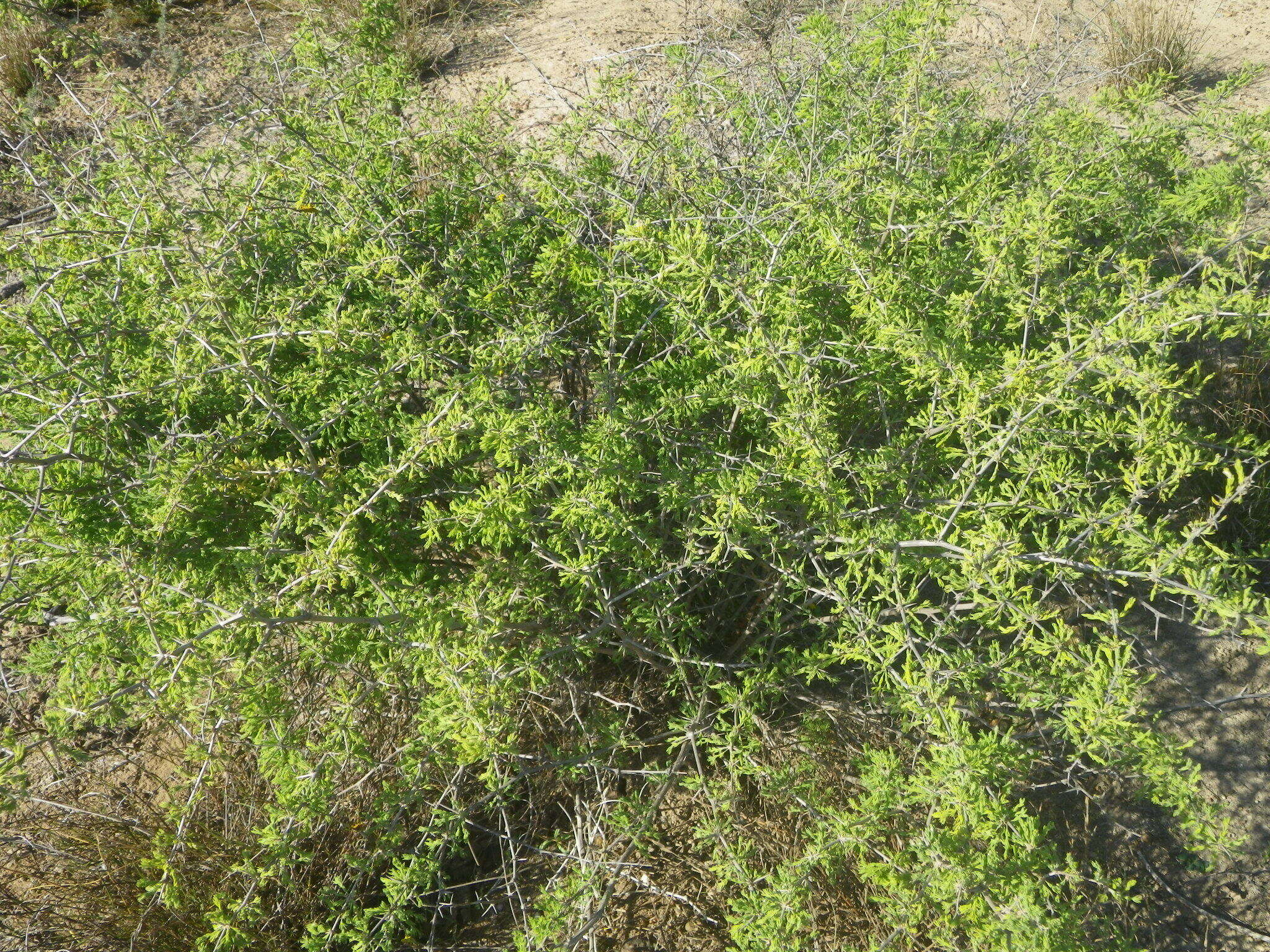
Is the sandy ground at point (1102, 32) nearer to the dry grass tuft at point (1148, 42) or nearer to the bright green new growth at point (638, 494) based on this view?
the dry grass tuft at point (1148, 42)

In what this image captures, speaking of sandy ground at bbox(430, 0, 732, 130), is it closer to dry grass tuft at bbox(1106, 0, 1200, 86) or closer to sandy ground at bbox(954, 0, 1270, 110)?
sandy ground at bbox(954, 0, 1270, 110)

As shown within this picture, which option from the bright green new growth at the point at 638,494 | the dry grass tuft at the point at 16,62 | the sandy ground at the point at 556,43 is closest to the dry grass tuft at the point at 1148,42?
the sandy ground at the point at 556,43

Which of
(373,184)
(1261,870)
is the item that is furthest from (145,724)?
(1261,870)

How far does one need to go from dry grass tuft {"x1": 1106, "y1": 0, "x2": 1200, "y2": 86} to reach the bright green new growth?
122 inches

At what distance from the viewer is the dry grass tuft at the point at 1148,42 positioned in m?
5.82

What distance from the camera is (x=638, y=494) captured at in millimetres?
2447

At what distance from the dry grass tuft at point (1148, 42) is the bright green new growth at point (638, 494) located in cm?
311

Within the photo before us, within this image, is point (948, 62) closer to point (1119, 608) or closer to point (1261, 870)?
point (1119, 608)

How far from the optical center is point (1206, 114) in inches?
135

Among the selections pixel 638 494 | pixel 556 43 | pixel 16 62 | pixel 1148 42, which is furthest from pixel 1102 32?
pixel 16 62

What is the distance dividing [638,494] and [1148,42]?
5570 millimetres

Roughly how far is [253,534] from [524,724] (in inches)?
44.2

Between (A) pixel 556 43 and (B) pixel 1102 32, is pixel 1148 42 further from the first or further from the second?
(A) pixel 556 43

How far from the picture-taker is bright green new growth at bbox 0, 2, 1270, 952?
80.4 inches
